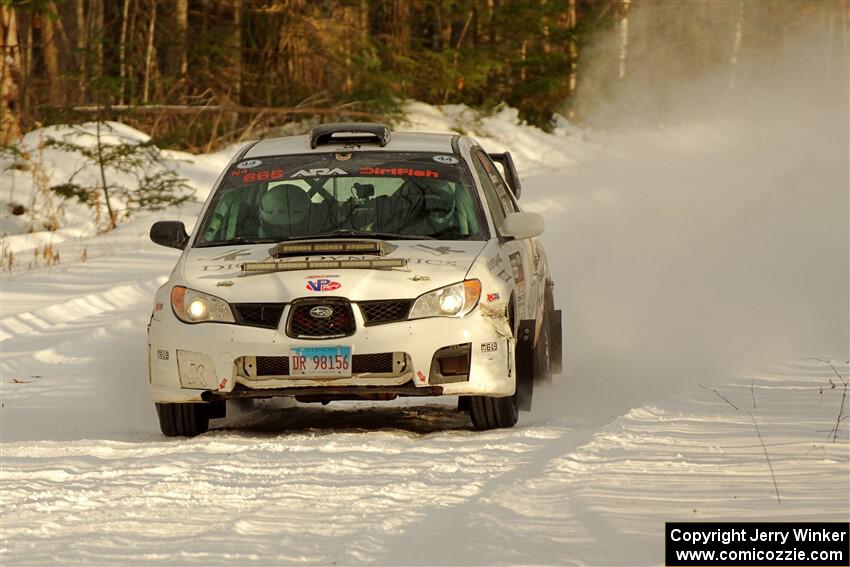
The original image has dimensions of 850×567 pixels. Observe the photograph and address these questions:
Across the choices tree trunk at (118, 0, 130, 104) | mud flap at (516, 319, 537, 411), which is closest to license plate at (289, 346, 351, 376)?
mud flap at (516, 319, 537, 411)

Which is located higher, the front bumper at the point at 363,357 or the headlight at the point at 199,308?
the headlight at the point at 199,308

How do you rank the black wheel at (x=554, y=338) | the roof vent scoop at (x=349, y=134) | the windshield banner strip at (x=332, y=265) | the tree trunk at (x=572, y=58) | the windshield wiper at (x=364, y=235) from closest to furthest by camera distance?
1. the windshield banner strip at (x=332, y=265)
2. the windshield wiper at (x=364, y=235)
3. the roof vent scoop at (x=349, y=134)
4. the black wheel at (x=554, y=338)
5. the tree trunk at (x=572, y=58)

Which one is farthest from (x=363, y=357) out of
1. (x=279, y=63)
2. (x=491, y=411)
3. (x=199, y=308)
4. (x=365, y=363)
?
(x=279, y=63)

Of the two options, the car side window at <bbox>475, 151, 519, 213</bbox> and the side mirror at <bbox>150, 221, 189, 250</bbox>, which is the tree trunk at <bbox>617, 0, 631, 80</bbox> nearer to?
the car side window at <bbox>475, 151, 519, 213</bbox>

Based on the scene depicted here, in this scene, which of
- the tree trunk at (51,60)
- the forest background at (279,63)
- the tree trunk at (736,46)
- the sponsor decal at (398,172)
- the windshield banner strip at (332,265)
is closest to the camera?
the windshield banner strip at (332,265)

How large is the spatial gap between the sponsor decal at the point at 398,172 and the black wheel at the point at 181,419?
169cm

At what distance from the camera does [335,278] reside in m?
8.61

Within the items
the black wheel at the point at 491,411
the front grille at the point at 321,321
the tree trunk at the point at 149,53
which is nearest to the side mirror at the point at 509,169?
the black wheel at the point at 491,411

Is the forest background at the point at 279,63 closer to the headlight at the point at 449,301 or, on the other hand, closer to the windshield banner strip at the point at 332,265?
the windshield banner strip at the point at 332,265

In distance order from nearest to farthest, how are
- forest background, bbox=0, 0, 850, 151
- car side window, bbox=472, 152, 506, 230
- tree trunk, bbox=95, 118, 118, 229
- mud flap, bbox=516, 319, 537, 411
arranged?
mud flap, bbox=516, 319, 537, 411 → car side window, bbox=472, 152, 506, 230 → tree trunk, bbox=95, 118, 118, 229 → forest background, bbox=0, 0, 850, 151

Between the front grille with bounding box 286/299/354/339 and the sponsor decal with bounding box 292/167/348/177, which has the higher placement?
the sponsor decal with bounding box 292/167/348/177

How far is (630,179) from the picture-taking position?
85.4 feet

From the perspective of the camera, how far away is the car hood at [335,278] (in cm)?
859

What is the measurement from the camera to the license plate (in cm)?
855
